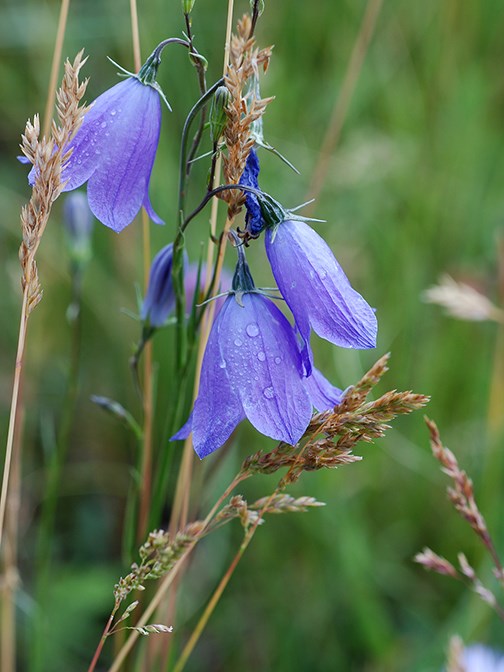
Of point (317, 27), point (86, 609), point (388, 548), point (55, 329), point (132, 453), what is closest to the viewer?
point (86, 609)

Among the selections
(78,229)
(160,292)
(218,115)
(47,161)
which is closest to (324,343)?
(78,229)

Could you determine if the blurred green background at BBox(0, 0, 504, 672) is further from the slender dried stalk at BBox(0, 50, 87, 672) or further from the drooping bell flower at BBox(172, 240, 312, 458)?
the slender dried stalk at BBox(0, 50, 87, 672)

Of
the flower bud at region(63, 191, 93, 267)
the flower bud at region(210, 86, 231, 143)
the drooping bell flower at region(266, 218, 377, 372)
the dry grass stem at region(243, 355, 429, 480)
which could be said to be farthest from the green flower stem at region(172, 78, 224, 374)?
the flower bud at region(63, 191, 93, 267)

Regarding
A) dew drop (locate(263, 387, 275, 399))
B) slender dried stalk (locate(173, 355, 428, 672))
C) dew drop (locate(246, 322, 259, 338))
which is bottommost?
slender dried stalk (locate(173, 355, 428, 672))

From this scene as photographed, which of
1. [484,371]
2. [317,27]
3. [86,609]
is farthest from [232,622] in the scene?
[317,27]

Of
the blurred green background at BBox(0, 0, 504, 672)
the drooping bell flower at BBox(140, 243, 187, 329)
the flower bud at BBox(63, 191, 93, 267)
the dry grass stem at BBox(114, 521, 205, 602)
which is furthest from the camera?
the blurred green background at BBox(0, 0, 504, 672)

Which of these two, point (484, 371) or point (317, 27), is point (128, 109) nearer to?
point (484, 371)

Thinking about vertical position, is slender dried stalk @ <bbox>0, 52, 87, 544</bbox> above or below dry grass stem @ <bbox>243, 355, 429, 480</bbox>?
above
